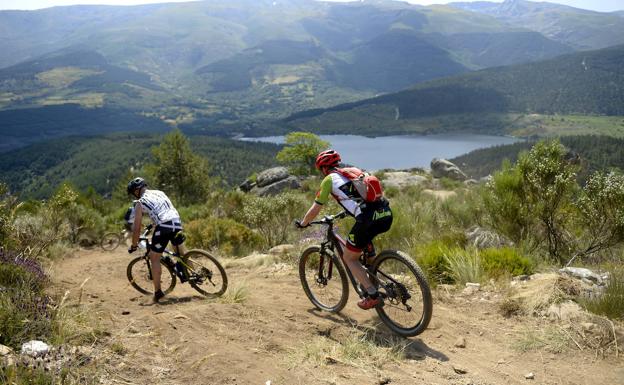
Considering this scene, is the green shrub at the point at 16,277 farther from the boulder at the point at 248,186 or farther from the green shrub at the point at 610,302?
the boulder at the point at 248,186

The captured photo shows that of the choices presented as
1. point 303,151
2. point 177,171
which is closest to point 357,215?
point 177,171

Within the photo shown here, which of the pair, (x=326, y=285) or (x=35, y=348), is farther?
(x=326, y=285)

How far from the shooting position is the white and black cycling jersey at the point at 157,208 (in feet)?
23.5

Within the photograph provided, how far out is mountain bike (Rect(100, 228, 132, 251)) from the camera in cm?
1517

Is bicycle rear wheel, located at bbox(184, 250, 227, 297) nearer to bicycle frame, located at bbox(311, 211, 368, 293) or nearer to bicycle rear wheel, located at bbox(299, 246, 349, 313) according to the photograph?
bicycle rear wheel, located at bbox(299, 246, 349, 313)

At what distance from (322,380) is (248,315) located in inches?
76.7

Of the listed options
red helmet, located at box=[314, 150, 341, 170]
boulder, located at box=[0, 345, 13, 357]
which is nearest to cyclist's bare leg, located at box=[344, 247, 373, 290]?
red helmet, located at box=[314, 150, 341, 170]

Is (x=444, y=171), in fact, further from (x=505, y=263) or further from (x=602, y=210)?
(x=505, y=263)

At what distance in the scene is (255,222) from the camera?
14305mm

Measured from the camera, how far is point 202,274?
754 cm

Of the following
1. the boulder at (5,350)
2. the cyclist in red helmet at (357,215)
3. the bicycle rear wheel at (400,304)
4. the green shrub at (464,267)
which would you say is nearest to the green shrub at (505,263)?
the green shrub at (464,267)

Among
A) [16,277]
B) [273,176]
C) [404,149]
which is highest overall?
[16,277]

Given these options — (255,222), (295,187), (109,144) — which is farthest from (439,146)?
(255,222)

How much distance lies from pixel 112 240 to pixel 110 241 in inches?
10.3
